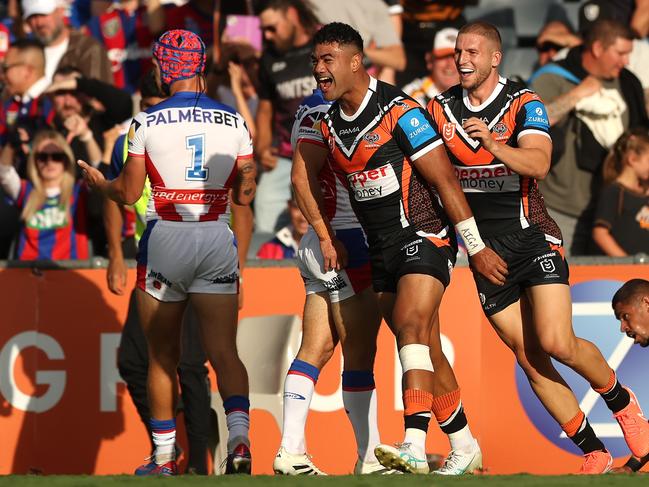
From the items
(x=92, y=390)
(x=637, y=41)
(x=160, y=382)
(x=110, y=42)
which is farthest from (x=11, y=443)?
(x=637, y=41)

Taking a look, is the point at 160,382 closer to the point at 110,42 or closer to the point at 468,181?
the point at 468,181

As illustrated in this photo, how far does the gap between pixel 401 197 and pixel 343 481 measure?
181 cm

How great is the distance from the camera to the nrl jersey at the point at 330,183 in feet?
26.2

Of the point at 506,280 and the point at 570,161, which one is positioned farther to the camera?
the point at 570,161

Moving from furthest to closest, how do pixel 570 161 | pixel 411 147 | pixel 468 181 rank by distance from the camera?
pixel 570 161
pixel 468 181
pixel 411 147

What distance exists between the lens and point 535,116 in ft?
25.0

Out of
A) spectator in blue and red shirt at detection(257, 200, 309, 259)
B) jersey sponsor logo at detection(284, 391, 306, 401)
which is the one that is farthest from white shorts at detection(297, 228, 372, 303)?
spectator in blue and red shirt at detection(257, 200, 309, 259)

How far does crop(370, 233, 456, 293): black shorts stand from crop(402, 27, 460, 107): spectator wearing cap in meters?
4.53

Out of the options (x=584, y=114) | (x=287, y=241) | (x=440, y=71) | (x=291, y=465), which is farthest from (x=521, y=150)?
(x=440, y=71)

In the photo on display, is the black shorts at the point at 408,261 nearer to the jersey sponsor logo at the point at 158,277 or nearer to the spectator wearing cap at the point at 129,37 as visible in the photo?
the jersey sponsor logo at the point at 158,277

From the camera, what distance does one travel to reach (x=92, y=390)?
33.2 feet

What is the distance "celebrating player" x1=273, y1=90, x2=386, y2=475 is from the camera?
7859mm

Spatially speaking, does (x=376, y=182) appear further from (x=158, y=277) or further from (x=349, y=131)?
(x=158, y=277)

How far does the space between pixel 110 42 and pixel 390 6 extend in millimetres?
2930
